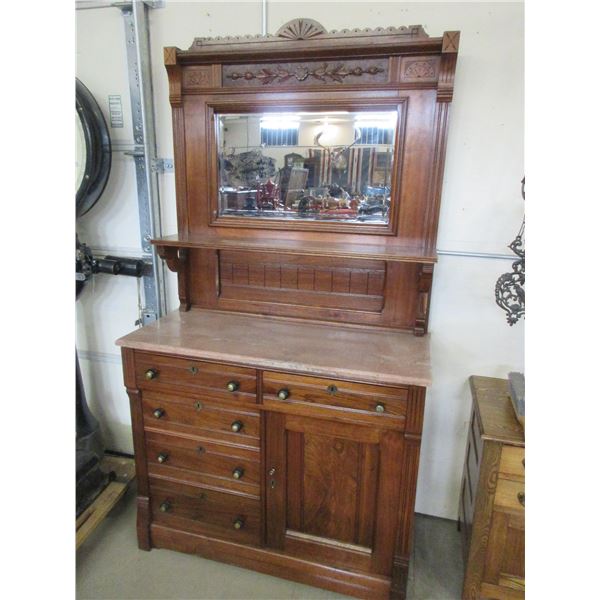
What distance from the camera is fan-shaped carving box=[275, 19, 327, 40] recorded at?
4.20 feet

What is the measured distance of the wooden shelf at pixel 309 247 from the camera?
1266 mm

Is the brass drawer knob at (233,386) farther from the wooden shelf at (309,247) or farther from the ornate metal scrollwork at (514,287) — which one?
the ornate metal scrollwork at (514,287)

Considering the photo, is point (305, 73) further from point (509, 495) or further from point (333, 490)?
point (509, 495)

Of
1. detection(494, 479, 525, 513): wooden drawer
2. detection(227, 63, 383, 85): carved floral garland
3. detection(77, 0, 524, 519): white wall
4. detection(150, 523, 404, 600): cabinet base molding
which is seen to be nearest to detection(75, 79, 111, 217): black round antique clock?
detection(77, 0, 524, 519): white wall

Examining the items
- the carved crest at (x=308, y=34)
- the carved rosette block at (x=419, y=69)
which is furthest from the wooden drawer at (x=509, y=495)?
the carved crest at (x=308, y=34)

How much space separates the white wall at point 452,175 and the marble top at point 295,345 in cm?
29

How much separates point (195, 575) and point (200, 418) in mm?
644

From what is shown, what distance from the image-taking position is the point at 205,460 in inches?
55.9

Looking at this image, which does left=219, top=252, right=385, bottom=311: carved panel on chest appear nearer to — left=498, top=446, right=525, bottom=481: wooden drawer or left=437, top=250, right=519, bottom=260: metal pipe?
left=437, top=250, right=519, bottom=260: metal pipe

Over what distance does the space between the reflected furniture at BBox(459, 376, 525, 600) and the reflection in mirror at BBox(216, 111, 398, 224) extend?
31.0 inches

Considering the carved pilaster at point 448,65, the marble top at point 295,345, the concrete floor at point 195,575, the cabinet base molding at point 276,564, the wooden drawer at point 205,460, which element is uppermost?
the carved pilaster at point 448,65
